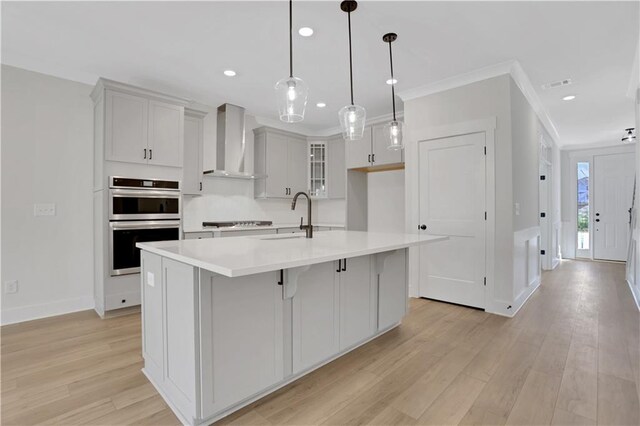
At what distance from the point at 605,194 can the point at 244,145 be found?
742 centimetres

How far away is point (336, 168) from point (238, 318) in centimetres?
417

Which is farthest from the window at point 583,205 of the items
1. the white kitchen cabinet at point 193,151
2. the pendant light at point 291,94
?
the white kitchen cabinet at point 193,151

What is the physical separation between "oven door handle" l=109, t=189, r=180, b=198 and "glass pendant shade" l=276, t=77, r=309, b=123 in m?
2.15

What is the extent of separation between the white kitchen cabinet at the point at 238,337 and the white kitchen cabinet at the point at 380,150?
3.26m

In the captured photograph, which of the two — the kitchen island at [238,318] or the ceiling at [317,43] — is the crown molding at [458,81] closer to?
the ceiling at [317,43]

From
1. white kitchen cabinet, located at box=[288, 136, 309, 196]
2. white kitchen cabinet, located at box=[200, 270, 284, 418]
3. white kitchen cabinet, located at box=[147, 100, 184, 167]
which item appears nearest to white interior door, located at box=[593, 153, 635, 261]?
white kitchen cabinet, located at box=[288, 136, 309, 196]

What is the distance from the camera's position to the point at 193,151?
4191mm

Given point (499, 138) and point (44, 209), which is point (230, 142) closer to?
point (44, 209)

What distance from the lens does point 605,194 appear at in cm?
672

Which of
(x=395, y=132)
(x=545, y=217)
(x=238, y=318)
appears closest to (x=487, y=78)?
(x=395, y=132)

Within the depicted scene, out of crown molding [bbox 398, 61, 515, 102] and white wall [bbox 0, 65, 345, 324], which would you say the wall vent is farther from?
white wall [bbox 0, 65, 345, 324]

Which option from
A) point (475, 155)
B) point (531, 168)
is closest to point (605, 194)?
point (531, 168)

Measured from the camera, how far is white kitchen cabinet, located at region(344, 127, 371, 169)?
488 cm

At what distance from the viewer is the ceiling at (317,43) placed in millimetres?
2418
